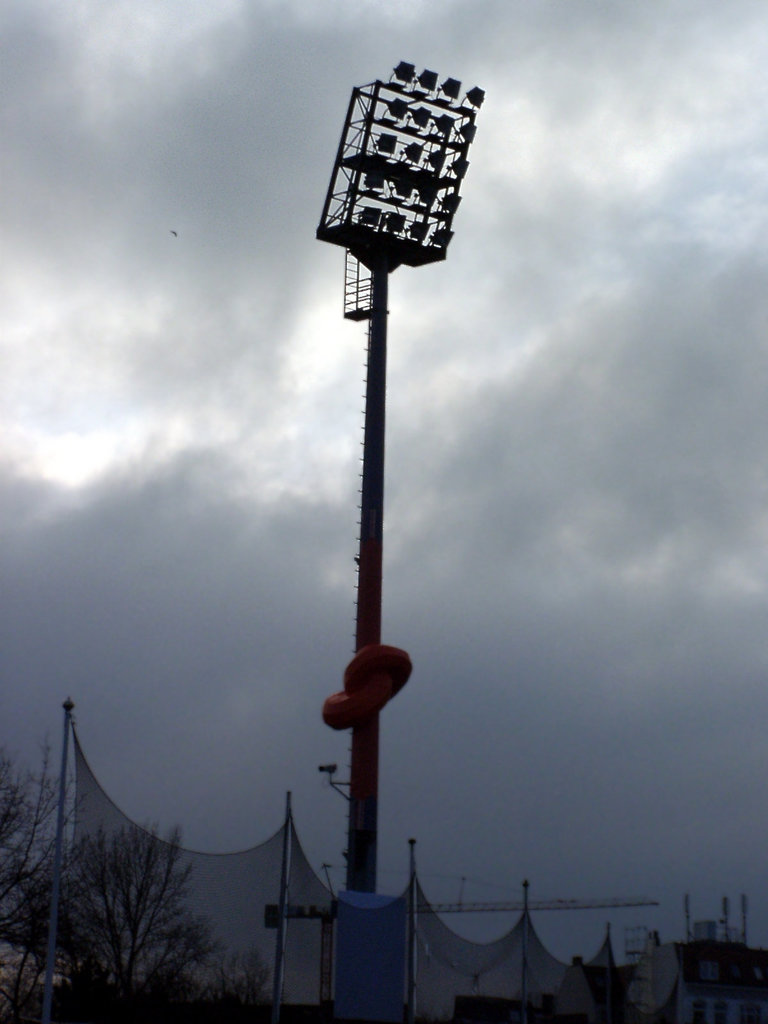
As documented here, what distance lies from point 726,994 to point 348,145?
50500 mm

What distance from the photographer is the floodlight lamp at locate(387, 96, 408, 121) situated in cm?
4562

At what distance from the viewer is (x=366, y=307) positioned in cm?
4725

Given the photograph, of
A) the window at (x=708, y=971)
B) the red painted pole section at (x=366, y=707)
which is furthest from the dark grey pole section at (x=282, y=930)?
the window at (x=708, y=971)

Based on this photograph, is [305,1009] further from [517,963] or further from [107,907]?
[107,907]

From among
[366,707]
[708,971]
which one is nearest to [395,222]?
[366,707]

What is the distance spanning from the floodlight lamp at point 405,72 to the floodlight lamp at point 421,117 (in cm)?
108

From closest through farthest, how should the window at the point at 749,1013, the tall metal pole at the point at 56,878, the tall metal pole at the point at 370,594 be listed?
1. the tall metal pole at the point at 56,878
2. the tall metal pole at the point at 370,594
3. the window at the point at 749,1013

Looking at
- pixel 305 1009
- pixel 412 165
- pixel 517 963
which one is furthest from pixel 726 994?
pixel 412 165

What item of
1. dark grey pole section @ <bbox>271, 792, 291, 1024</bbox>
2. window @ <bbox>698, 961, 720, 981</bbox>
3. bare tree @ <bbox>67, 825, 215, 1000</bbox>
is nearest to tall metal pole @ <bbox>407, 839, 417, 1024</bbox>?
dark grey pole section @ <bbox>271, 792, 291, 1024</bbox>

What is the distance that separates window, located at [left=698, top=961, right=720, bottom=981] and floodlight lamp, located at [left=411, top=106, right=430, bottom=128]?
49364 millimetres

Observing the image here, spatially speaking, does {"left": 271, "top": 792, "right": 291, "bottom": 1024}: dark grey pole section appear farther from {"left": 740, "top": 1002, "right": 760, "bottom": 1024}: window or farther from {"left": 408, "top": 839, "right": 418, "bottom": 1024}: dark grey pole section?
{"left": 740, "top": 1002, "right": 760, "bottom": 1024}: window

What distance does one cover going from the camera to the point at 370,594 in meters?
41.7

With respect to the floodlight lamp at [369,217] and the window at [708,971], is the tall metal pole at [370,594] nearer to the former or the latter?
the floodlight lamp at [369,217]

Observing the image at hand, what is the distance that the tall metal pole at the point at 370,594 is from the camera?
4019 centimetres
